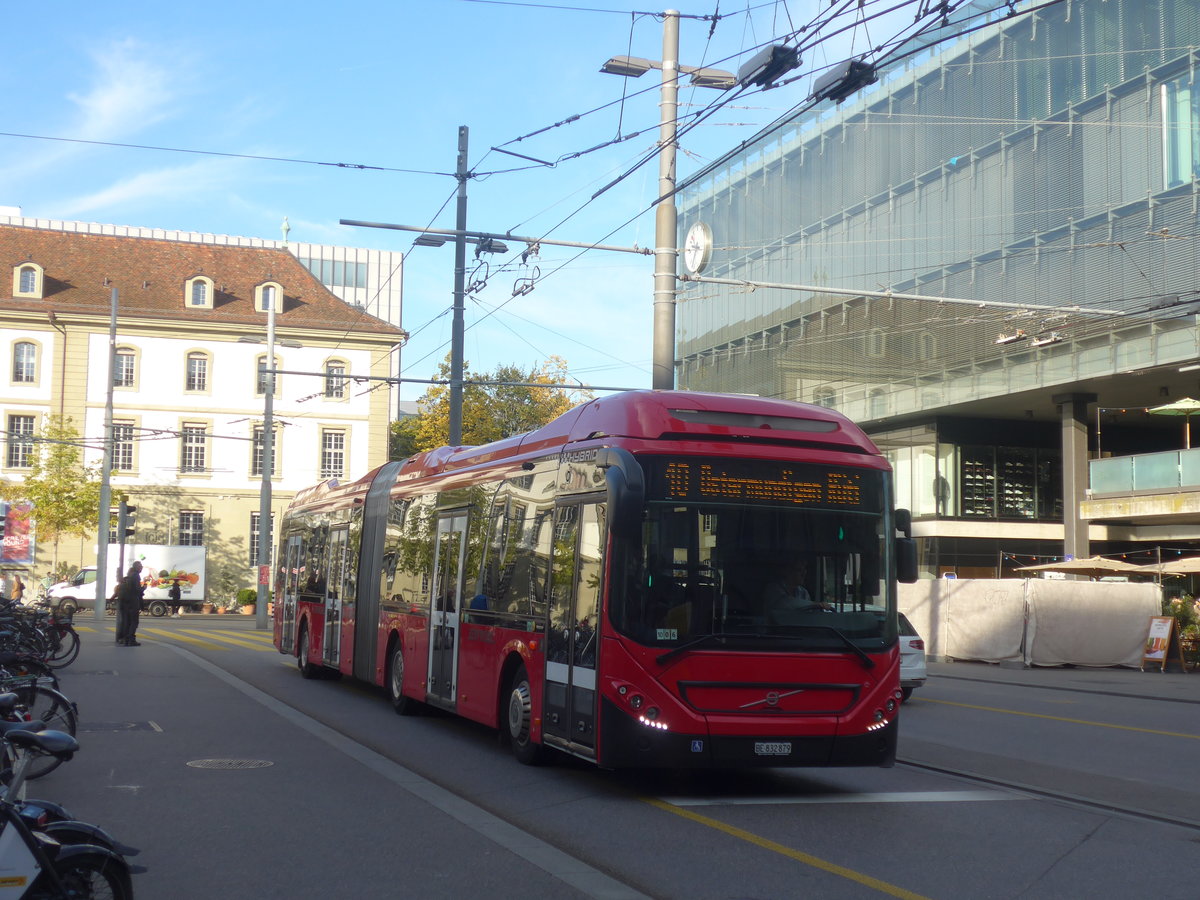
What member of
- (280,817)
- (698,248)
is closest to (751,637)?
(280,817)

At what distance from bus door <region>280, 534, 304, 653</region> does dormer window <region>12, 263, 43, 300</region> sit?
4469 cm

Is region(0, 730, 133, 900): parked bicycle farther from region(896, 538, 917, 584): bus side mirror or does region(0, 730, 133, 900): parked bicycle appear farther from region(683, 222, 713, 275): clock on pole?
region(683, 222, 713, 275): clock on pole

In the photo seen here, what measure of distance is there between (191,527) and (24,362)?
10.1m

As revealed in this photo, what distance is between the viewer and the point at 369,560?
18172 millimetres

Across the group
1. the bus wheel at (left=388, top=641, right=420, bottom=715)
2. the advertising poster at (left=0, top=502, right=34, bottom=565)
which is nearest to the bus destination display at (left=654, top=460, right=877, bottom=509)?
the bus wheel at (left=388, top=641, right=420, bottom=715)

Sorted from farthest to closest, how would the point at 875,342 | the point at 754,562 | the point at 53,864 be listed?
1. the point at 875,342
2. the point at 754,562
3. the point at 53,864

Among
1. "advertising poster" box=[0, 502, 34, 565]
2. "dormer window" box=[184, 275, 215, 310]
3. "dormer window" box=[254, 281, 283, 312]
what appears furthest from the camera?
"dormer window" box=[254, 281, 283, 312]

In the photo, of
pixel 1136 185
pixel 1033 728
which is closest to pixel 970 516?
pixel 1136 185

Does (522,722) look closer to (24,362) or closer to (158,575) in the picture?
(158,575)

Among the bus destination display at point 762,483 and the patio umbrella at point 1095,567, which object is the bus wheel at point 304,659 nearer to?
the bus destination display at point 762,483

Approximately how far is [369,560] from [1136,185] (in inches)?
993

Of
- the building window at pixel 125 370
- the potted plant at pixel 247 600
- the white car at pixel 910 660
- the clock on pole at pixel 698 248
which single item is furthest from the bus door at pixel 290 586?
the building window at pixel 125 370

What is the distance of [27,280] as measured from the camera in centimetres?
6344

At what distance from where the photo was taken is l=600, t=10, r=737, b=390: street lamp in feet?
58.1
